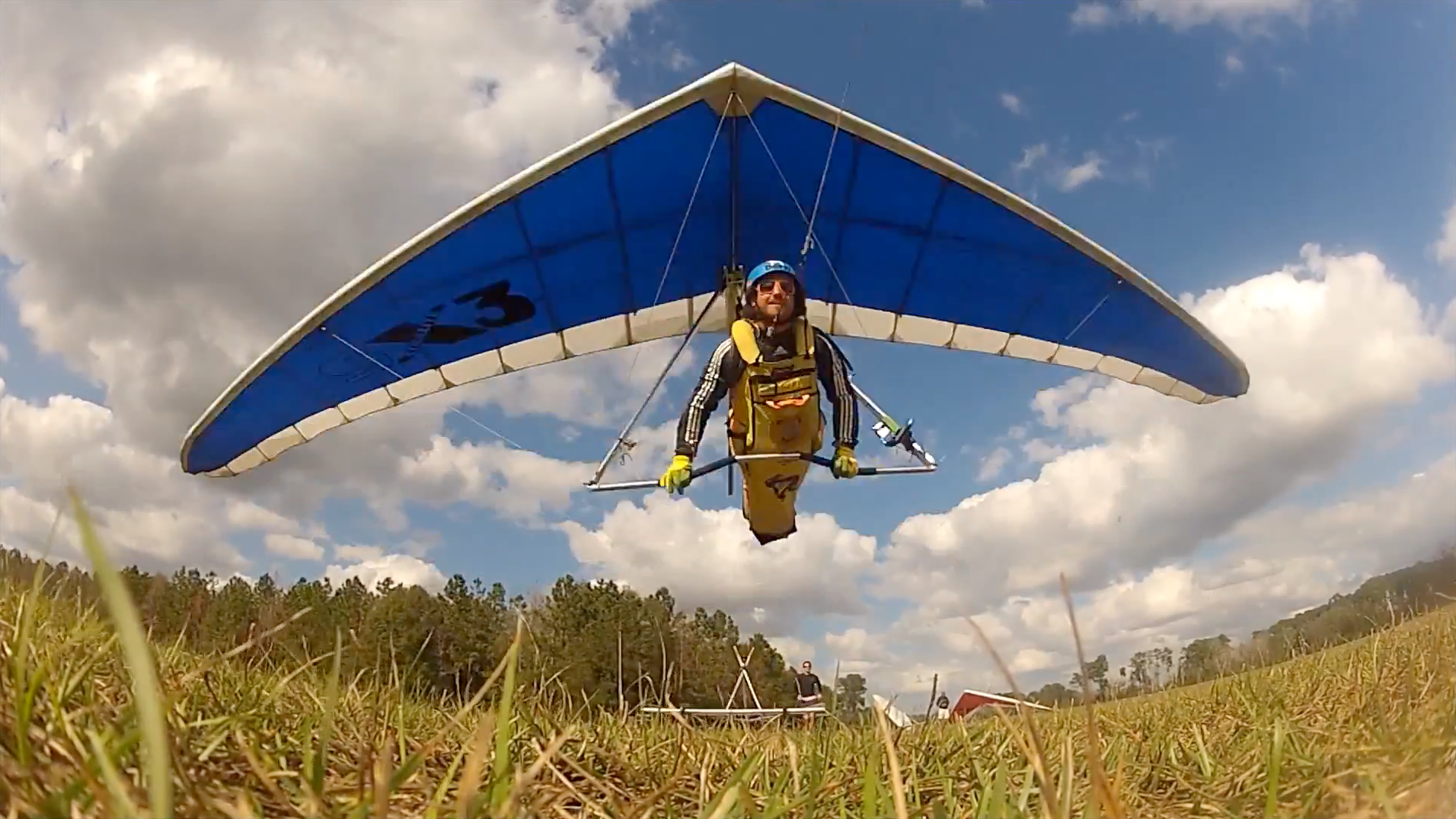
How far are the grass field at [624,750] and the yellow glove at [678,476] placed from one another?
3696 mm

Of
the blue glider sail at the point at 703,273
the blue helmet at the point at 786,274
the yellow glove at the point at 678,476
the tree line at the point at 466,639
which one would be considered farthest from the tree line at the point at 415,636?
the blue glider sail at the point at 703,273

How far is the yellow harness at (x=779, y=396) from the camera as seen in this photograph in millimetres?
6312

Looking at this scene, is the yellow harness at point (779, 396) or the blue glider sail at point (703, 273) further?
the blue glider sail at point (703, 273)

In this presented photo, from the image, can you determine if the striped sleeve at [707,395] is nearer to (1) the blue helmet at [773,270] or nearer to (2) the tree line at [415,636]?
(1) the blue helmet at [773,270]

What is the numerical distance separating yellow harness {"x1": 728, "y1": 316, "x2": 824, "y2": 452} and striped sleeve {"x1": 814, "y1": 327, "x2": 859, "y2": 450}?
40 centimetres

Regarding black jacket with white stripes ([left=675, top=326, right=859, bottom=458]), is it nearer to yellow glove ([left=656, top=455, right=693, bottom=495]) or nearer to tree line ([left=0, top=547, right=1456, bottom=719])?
yellow glove ([left=656, top=455, right=693, bottom=495])

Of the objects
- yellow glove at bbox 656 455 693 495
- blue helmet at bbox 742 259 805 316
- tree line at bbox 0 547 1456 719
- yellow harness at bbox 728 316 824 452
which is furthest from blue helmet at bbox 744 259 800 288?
tree line at bbox 0 547 1456 719

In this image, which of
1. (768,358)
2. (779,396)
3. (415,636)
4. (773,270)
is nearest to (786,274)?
(773,270)

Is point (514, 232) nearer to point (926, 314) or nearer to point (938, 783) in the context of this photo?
point (926, 314)

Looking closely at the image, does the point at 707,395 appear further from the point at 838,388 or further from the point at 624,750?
the point at 624,750

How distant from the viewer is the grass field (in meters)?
0.96

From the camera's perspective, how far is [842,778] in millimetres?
1831

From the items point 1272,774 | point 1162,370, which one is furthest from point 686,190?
point 1272,774

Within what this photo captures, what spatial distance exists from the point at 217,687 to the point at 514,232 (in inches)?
265
